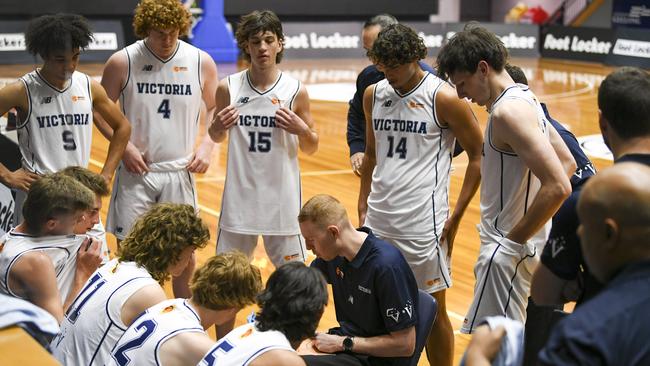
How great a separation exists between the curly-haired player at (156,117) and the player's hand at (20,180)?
60 cm

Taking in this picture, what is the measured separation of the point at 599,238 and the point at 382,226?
9.46 feet

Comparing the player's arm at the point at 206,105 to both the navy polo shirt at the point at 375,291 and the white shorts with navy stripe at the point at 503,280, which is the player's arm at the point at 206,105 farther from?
the white shorts with navy stripe at the point at 503,280

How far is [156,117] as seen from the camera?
5867 mm

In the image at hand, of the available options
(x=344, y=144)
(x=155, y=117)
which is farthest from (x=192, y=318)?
(x=344, y=144)

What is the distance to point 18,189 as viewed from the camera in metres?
5.56

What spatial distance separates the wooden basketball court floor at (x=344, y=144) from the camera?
7500mm

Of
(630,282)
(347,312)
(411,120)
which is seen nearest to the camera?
(630,282)

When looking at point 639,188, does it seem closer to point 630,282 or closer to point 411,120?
point 630,282

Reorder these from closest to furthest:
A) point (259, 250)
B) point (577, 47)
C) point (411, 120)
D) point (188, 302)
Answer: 1. point (188, 302)
2. point (411, 120)
3. point (259, 250)
4. point (577, 47)

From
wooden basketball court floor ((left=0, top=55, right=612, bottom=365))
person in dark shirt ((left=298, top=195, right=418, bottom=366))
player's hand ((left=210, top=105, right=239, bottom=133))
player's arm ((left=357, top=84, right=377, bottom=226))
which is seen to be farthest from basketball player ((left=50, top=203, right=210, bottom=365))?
wooden basketball court floor ((left=0, top=55, right=612, bottom=365))

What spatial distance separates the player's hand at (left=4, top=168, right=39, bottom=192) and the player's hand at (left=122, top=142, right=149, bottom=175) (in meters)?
0.57

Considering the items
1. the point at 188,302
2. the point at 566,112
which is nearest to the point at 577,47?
the point at 566,112

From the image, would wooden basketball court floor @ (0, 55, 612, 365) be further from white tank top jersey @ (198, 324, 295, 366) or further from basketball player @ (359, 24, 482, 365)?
white tank top jersey @ (198, 324, 295, 366)

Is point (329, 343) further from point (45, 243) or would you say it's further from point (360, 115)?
point (360, 115)
